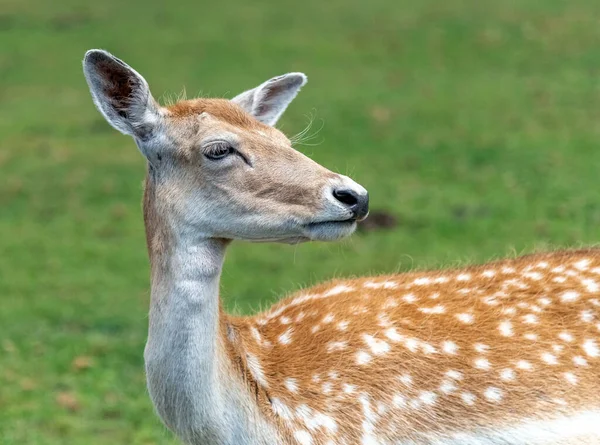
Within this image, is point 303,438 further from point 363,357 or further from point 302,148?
point 302,148

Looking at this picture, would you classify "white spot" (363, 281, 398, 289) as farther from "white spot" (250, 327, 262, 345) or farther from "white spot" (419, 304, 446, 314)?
"white spot" (250, 327, 262, 345)

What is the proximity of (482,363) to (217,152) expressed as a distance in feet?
4.43

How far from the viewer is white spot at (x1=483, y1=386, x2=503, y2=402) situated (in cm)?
451

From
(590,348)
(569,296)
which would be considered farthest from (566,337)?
(569,296)

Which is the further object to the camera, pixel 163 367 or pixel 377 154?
pixel 377 154

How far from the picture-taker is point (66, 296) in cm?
956

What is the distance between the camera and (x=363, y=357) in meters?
4.58

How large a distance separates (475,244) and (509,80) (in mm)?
6345

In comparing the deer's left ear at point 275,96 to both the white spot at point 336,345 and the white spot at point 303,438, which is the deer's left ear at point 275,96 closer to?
the white spot at point 336,345

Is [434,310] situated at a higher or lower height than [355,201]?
lower

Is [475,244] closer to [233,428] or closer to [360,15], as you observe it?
[233,428]

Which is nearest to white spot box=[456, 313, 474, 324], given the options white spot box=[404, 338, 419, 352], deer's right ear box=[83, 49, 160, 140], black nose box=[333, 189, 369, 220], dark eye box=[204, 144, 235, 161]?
white spot box=[404, 338, 419, 352]

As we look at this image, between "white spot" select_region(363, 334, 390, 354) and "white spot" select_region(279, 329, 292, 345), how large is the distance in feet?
1.03

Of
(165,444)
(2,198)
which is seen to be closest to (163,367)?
(165,444)
